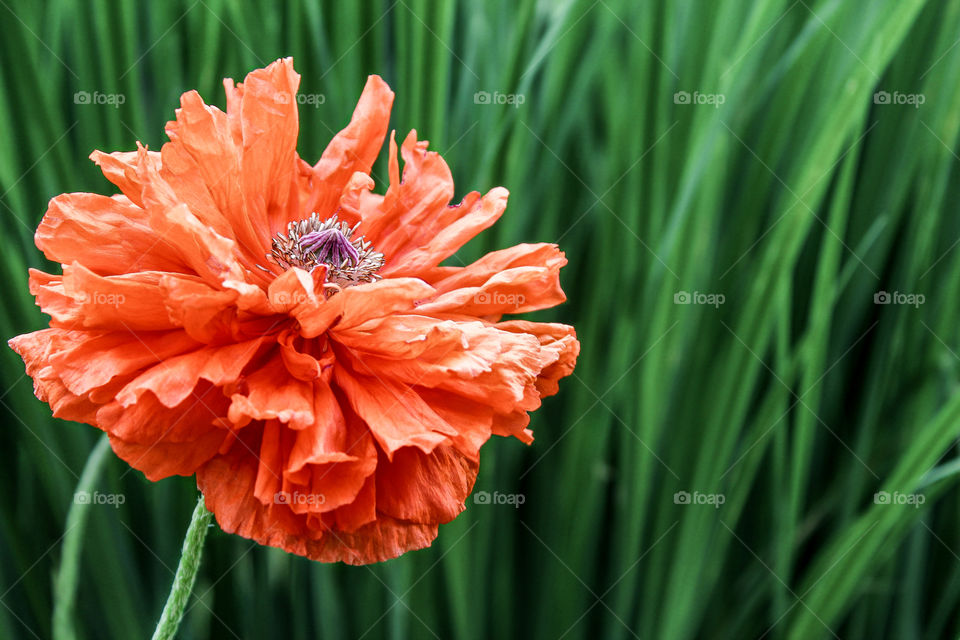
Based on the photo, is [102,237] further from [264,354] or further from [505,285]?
[505,285]

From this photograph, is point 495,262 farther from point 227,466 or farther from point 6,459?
point 6,459

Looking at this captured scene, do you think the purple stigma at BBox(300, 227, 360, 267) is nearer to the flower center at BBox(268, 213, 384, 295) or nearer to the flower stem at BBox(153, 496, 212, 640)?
the flower center at BBox(268, 213, 384, 295)

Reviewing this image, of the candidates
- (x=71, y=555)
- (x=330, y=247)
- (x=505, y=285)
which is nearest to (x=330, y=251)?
(x=330, y=247)

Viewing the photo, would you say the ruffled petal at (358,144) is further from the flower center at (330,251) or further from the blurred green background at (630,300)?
the blurred green background at (630,300)

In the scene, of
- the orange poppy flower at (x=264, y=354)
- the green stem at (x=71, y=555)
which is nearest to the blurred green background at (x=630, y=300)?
the green stem at (x=71, y=555)

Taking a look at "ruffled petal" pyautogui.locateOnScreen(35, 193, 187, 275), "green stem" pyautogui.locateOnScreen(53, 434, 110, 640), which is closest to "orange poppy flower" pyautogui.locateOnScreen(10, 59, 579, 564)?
"ruffled petal" pyautogui.locateOnScreen(35, 193, 187, 275)
